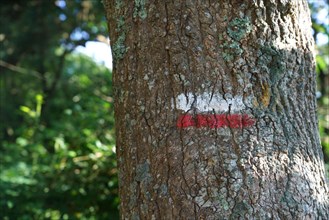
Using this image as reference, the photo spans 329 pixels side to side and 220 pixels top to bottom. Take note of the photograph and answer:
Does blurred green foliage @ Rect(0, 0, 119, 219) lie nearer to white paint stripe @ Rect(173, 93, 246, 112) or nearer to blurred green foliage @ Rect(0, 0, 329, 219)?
blurred green foliage @ Rect(0, 0, 329, 219)

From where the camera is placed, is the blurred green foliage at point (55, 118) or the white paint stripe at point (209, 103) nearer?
the white paint stripe at point (209, 103)

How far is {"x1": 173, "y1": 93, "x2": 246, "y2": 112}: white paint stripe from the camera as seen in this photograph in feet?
6.25

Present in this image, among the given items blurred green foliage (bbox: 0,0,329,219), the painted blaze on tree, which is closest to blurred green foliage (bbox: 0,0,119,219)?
blurred green foliage (bbox: 0,0,329,219)

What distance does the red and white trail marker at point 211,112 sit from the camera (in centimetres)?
190

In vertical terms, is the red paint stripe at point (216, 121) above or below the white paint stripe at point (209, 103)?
below

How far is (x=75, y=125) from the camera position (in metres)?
5.58

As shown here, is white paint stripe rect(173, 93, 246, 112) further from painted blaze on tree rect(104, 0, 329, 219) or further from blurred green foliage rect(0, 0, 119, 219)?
blurred green foliage rect(0, 0, 119, 219)

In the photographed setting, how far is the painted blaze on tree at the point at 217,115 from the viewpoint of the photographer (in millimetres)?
1861

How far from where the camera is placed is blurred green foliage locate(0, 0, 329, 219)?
4.62 m

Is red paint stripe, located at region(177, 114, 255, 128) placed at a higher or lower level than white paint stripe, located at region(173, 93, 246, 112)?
lower

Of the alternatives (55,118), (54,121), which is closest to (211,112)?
(54,121)

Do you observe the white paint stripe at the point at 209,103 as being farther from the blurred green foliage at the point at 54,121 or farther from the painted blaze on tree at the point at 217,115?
the blurred green foliage at the point at 54,121

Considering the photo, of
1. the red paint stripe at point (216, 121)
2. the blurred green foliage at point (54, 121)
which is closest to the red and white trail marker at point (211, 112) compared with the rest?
the red paint stripe at point (216, 121)

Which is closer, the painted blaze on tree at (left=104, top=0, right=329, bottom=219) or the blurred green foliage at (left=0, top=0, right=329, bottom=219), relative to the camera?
the painted blaze on tree at (left=104, top=0, right=329, bottom=219)
